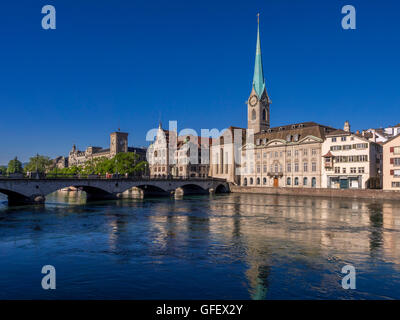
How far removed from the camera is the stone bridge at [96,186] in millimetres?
52531

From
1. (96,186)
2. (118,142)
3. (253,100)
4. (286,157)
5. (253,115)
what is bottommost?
(96,186)

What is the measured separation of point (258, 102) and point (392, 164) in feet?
198

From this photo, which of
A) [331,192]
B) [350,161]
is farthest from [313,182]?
[331,192]

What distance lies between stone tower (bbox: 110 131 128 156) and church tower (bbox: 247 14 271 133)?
6914 centimetres

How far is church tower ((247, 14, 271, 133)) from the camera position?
12244 centimetres

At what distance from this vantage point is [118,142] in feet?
555

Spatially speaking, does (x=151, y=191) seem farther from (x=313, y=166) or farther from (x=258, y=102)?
(x=258, y=102)

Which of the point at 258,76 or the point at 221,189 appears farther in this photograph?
the point at 258,76

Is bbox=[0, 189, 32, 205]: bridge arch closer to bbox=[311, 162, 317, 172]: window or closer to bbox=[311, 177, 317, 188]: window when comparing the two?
bbox=[311, 177, 317, 188]: window

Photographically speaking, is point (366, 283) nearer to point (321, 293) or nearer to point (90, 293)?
point (321, 293)

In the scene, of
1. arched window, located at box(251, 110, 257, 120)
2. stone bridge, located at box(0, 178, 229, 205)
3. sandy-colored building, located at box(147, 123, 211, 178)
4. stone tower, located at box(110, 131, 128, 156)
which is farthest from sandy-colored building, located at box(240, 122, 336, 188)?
stone tower, located at box(110, 131, 128, 156)

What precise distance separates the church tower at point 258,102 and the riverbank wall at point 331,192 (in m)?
35.7
